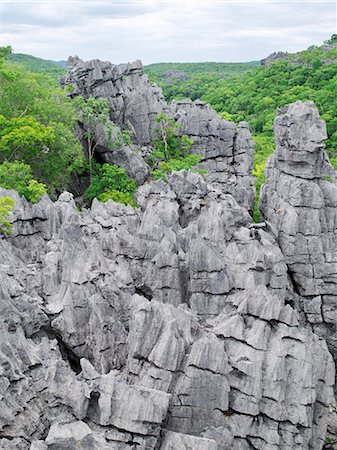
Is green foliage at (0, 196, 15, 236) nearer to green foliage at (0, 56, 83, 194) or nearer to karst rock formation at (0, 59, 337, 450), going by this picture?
karst rock formation at (0, 59, 337, 450)

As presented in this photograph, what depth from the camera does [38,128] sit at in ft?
93.1

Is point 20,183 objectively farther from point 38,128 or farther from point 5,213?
point 5,213

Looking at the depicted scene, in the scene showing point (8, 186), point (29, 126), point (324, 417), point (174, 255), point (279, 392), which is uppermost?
point (29, 126)

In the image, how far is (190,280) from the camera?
20469 mm

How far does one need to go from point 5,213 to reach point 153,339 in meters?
8.64

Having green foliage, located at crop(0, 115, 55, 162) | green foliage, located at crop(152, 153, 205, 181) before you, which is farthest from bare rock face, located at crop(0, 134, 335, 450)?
green foliage, located at crop(152, 153, 205, 181)

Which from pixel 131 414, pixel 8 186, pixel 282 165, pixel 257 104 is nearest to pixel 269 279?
pixel 282 165

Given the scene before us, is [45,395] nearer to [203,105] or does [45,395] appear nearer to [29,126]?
[29,126]

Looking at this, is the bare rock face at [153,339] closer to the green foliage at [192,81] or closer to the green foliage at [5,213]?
the green foliage at [5,213]

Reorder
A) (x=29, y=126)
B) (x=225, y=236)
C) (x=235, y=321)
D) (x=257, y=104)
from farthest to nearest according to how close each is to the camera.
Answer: (x=257, y=104) < (x=29, y=126) < (x=225, y=236) < (x=235, y=321)

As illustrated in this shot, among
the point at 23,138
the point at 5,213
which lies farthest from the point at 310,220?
the point at 23,138

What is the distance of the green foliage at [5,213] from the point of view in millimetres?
20688

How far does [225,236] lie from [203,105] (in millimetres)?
21497

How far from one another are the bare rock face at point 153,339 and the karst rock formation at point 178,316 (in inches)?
1.8
